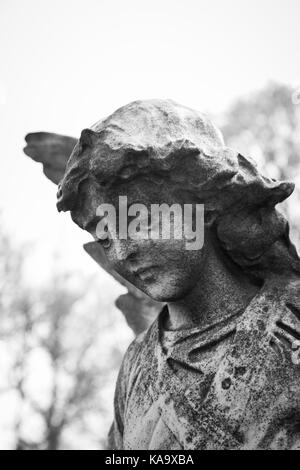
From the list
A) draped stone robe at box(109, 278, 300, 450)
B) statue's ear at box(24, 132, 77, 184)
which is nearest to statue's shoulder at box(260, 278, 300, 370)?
draped stone robe at box(109, 278, 300, 450)

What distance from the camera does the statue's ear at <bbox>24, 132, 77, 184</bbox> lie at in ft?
9.09

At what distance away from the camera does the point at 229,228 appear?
2027mm

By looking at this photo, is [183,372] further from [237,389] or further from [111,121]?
[111,121]

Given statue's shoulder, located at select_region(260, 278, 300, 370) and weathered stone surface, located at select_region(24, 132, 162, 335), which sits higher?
weathered stone surface, located at select_region(24, 132, 162, 335)

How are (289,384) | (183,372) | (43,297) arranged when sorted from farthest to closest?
(43,297), (183,372), (289,384)

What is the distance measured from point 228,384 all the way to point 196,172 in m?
0.83

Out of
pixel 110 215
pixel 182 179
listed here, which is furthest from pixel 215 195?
Result: pixel 110 215

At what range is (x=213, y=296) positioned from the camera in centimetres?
207

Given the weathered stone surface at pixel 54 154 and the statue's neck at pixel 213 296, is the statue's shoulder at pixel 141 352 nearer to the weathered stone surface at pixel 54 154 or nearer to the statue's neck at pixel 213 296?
the statue's neck at pixel 213 296

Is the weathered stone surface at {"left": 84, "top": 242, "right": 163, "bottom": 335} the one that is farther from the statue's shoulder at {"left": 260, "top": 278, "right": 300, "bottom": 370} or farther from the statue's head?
the statue's shoulder at {"left": 260, "top": 278, "right": 300, "bottom": 370}

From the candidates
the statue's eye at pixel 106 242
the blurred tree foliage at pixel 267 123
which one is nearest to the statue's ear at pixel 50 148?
the statue's eye at pixel 106 242

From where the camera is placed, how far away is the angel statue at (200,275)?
5.69 feet

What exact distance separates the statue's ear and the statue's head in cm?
71
